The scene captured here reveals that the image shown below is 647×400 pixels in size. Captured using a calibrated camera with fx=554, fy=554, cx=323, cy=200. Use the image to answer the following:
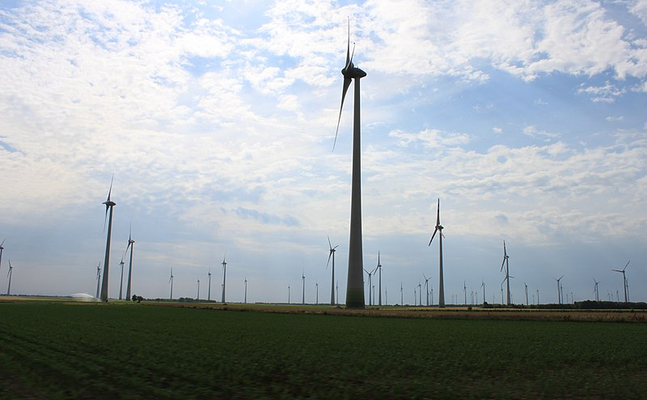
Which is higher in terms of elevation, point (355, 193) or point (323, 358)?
point (355, 193)

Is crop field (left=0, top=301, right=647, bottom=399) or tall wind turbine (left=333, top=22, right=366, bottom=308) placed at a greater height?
tall wind turbine (left=333, top=22, right=366, bottom=308)

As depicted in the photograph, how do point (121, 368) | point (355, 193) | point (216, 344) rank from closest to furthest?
point (121, 368) → point (216, 344) → point (355, 193)

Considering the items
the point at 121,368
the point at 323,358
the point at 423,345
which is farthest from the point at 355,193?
the point at 121,368

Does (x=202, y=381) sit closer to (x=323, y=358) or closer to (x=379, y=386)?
(x=379, y=386)

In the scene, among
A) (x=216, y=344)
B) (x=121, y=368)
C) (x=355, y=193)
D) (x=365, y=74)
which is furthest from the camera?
(x=365, y=74)

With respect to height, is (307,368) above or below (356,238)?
below

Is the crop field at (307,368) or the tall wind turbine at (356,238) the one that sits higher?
the tall wind turbine at (356,238)

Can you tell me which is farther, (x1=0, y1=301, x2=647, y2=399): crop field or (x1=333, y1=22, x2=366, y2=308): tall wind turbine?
(x1=333, y1=22, x2=366, y2=308): tall wind turbine

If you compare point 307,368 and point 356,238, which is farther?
point 356,238

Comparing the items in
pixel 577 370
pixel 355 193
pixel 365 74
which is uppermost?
pixel 365 74

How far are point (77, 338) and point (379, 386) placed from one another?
72.6 feet

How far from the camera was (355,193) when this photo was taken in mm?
91312

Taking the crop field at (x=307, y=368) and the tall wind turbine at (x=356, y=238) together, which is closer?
the crop field at (x=307, y=368)

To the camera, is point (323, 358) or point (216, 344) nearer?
point (323, 358)
